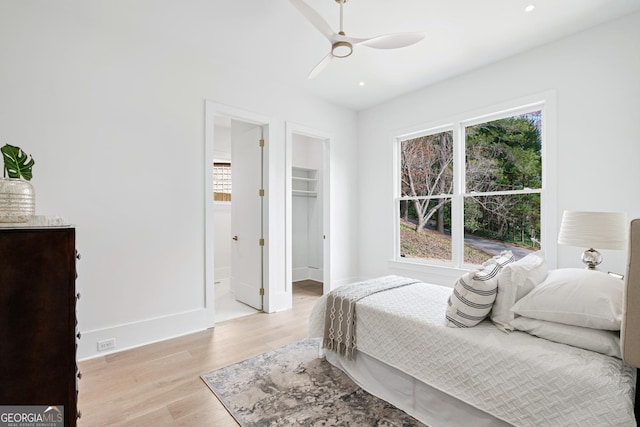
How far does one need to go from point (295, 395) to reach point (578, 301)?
174 centimetres

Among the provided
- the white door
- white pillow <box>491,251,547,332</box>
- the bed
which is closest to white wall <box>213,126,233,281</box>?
the white door

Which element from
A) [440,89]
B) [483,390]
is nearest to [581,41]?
[440,89]

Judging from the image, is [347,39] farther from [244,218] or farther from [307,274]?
[307,274]

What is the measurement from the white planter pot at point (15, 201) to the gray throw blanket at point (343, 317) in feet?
6.17

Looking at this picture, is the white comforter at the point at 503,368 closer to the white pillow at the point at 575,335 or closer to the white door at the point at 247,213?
the white pillow at the point at 575,335

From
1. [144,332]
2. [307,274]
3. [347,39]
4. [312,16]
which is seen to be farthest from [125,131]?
[307,274]

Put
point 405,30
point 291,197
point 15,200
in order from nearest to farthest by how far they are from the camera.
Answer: point 15,200
point 405,30
point 291,197

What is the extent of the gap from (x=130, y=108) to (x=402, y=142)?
3515mm

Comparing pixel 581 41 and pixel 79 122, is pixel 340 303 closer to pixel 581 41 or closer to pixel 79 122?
pixel 79 122

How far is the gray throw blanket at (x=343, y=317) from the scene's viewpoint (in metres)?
2.19

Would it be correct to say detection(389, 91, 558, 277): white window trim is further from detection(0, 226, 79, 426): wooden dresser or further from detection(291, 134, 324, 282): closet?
detection(0, 226, 79, 426): wooden dresser

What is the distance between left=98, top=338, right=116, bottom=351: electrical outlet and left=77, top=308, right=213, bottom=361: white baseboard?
0.02 meters

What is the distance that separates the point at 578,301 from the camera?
4.64 ft

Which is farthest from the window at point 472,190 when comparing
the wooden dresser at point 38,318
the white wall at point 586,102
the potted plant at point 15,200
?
the potted plant at point 15,200
